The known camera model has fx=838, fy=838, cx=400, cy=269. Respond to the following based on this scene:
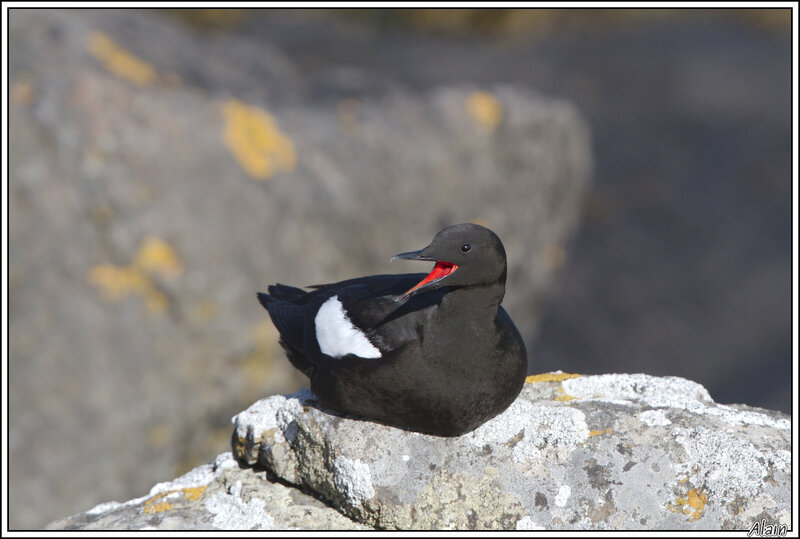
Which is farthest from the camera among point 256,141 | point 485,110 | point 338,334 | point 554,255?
point 554,255

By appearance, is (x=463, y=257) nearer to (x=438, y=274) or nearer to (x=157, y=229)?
(x=438, y=274)

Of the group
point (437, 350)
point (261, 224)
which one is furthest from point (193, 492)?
point (261, 224)

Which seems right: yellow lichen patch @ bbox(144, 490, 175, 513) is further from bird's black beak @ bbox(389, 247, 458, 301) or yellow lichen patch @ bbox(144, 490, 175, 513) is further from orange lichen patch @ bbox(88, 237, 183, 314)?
orange lichen patch @ bbox(88, 237, 183, 314)

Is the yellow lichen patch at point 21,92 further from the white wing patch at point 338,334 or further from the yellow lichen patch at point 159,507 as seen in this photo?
the yellow lichen patch at point 159,507

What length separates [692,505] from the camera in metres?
3.76

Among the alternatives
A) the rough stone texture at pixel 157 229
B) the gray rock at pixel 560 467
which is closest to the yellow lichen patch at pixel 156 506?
the gray rock at pixel 560 467

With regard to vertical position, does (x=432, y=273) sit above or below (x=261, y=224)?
below

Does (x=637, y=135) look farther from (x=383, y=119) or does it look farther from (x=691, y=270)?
(x=383, y=119)

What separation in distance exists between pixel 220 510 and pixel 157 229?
11.0ft

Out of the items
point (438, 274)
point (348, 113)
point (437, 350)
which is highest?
point (348, 113)

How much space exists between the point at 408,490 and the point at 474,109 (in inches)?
210

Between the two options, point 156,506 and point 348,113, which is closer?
point 156,506

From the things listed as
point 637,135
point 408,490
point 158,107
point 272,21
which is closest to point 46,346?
point 158,107

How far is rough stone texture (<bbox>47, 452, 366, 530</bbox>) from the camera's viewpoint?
4.02m
